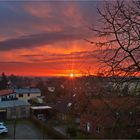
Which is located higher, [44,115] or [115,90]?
[115,90]

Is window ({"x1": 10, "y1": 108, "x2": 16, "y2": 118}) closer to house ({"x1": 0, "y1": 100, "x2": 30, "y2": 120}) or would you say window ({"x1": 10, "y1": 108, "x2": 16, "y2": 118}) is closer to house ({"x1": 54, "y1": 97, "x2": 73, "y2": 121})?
house ({"x1": 0, "y1": 100, "x2": 30, "y2": 120})

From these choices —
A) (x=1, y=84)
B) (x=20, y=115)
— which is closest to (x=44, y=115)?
(x=20, y=115)

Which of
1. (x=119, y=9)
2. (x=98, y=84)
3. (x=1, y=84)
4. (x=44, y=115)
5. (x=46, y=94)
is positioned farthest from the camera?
(x=1, y=84)

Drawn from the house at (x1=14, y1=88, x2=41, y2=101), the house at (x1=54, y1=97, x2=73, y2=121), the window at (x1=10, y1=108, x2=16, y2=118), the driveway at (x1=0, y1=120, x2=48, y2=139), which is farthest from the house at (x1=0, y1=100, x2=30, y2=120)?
the house at (x1=14, y1=88, x2=41, y2=101)

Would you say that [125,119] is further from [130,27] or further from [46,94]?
[46,94]

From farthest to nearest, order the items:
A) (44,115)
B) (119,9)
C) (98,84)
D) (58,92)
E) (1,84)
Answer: (1,84)
(58,92)
(44,115)
(98,84)
(119,9)

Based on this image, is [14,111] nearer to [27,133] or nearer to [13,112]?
[13,112]

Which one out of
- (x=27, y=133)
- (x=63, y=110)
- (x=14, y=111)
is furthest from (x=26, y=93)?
(x=27, y=133)

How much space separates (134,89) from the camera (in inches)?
242

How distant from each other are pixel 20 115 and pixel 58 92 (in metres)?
14.9

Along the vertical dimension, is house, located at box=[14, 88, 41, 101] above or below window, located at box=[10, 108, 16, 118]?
above

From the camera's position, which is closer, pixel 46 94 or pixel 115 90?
pixel 115 90

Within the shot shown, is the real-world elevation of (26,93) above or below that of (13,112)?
above

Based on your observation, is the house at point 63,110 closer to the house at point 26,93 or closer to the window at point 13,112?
the window at point 13,112
